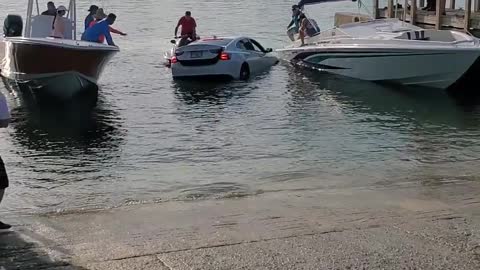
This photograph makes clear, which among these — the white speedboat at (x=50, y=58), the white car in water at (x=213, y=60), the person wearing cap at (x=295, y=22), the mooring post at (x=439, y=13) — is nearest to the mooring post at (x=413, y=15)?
the mooring post at (x=439, y=13)

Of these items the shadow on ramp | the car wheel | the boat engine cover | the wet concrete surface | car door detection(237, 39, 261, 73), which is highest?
the boat engine cover

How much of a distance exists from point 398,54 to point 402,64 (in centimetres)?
42

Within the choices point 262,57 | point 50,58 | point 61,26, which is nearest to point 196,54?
point 262,57

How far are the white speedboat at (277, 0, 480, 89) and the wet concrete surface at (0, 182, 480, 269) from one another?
1271 centimetres

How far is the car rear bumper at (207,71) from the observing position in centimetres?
2231

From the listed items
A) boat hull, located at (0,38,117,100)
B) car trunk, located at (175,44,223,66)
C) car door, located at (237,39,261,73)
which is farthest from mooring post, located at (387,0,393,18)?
boat hull, located at (0,38,117,100)

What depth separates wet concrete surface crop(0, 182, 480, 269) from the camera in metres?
5.99

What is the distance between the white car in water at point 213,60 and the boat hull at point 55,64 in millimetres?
3303

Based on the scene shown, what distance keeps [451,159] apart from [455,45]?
9273 mm

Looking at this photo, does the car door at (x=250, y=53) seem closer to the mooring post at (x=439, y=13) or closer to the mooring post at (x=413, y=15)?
the mooring post at (x=439, y=13)

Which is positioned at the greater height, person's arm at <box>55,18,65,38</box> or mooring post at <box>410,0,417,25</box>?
person's arm at <box>55,18,65,38</box>

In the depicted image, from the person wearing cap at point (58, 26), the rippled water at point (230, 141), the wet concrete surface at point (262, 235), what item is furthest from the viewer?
the person wearing cap at point (58, 26)

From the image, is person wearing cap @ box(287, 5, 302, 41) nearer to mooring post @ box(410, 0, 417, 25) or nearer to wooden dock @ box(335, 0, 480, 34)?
wooden dock @ box(335, 0, 480, 34)

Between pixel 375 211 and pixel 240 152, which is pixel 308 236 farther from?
pixel 240 152
